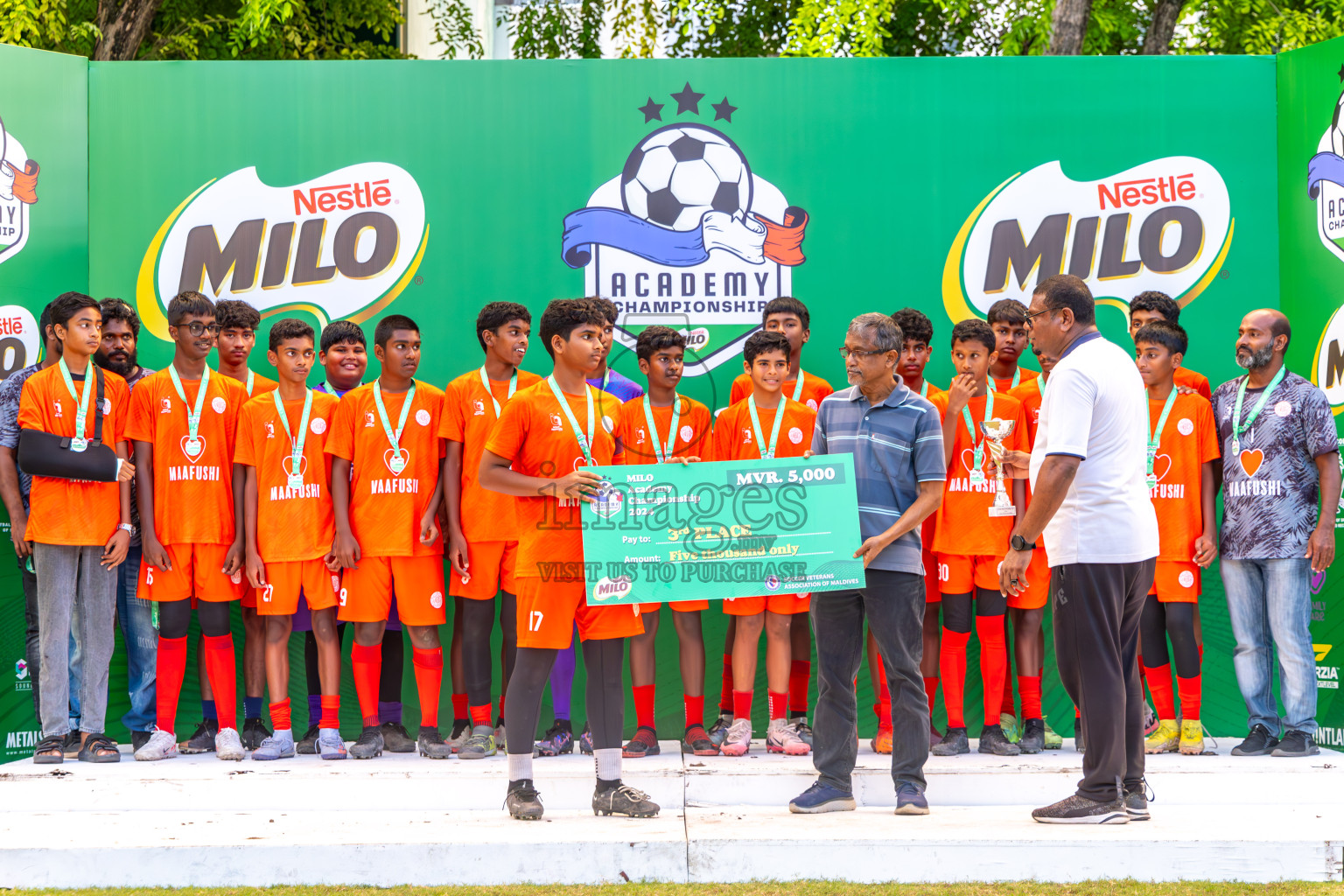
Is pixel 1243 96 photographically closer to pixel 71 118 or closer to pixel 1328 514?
pixel 1328 514

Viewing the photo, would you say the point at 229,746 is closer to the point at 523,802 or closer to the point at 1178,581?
the point at 523,802

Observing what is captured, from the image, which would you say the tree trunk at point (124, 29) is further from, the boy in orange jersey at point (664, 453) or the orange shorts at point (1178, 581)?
the orange shorts at point (1178, 581)

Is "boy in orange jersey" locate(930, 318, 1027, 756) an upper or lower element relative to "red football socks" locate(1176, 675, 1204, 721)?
upper

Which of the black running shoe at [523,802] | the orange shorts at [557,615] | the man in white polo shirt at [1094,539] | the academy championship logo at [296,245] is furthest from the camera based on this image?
the academy championship logo at [296,245]

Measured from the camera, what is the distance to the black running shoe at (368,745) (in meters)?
5.51

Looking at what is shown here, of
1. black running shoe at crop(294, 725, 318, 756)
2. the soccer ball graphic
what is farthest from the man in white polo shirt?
black running shoe at crop(294, 725, 318, 756)

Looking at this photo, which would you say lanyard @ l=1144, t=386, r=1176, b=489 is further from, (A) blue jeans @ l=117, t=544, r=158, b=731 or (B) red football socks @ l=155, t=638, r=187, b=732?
(A) blue jeans @ l=117, t=544, r=158, b=731

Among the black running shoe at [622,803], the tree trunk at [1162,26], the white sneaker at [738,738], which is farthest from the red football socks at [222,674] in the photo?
the tree trunk at [1162,26]

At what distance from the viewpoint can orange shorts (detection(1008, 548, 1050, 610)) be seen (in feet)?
18.2

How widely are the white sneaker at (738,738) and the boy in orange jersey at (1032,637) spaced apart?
1379 mm

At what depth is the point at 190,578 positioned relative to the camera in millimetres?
5594

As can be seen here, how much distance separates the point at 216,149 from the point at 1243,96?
6002 millimetres

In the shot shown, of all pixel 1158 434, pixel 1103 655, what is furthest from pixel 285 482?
pixel 1158 434

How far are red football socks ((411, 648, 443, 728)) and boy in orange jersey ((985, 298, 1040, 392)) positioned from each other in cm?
319
